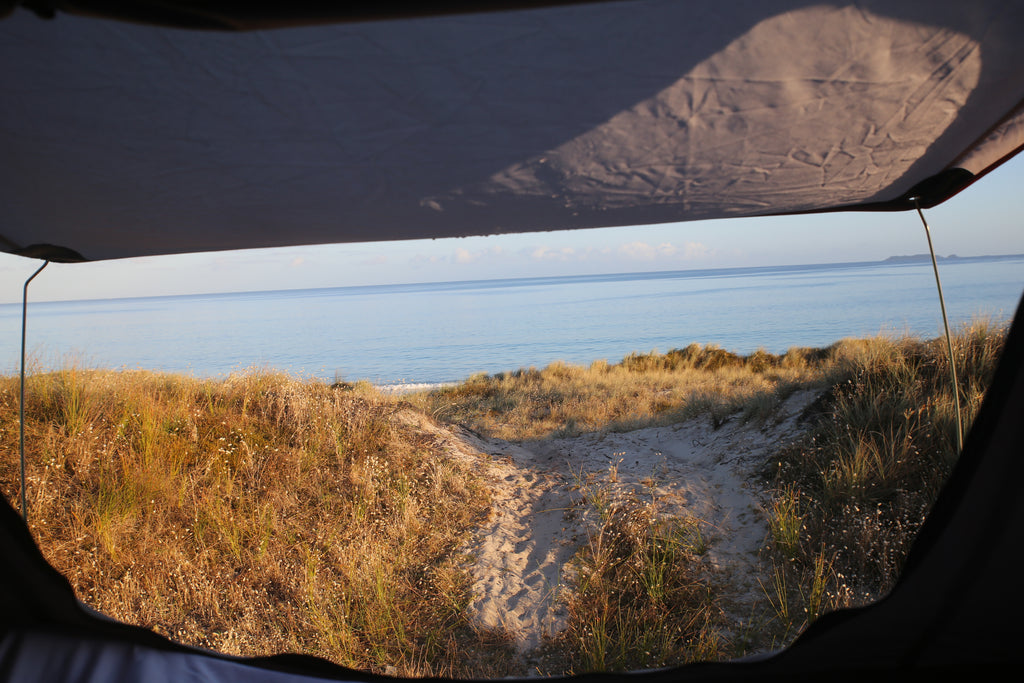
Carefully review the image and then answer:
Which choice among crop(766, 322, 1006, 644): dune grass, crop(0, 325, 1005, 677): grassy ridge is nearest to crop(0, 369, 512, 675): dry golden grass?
crop(0, 325, 1005, 677): grassy ridge

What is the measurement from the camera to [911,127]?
1.72 metres

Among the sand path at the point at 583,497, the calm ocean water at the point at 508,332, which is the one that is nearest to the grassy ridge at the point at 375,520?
the sand path at the point at 583,497

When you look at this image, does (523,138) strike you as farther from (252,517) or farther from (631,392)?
(631,392)

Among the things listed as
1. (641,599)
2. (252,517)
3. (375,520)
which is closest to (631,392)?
(375,520)

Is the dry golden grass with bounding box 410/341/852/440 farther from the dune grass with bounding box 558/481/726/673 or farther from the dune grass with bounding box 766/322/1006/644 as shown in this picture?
the dune grass with bounding box 558/481/726/673

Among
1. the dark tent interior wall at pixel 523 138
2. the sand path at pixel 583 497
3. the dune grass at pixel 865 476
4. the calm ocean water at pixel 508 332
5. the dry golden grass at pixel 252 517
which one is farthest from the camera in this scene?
the calm ocean water at pixel 508 332

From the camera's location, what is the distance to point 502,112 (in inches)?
59.1

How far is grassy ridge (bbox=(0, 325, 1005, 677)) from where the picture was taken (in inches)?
107

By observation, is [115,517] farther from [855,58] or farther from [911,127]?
[911,127]

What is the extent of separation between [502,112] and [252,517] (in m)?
3.50

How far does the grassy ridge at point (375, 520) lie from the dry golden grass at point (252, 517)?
0.05 ft

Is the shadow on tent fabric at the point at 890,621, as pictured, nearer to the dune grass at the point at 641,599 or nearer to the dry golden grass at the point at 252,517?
the dune grass at the point at 641,599

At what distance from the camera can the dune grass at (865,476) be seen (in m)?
2.69

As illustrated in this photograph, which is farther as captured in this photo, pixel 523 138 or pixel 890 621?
pixel 890 621
